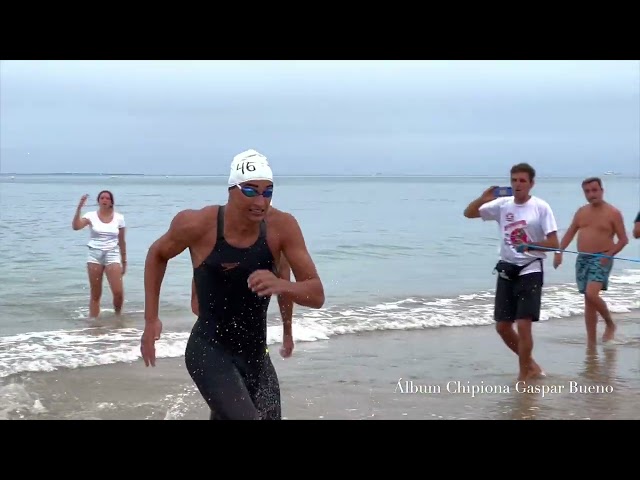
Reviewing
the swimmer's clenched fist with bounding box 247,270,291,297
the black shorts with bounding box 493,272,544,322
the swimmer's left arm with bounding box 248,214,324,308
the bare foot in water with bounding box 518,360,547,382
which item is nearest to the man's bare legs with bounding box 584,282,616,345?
the bare foot in water with bounding box 518,360,547,382

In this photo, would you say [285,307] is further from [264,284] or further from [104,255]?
[104,255]

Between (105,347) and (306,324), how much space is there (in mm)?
2580

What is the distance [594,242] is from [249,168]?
6.37 m

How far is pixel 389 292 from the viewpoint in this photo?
14117mm

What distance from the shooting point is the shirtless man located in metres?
9.65

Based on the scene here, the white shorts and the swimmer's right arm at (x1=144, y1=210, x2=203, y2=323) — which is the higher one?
the swimmer's right arm at (x1=144, y1=210, x2=203, y2=323)

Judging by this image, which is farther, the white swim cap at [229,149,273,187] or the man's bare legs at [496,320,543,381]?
→ the man's bare legs at [496,320,543,381]

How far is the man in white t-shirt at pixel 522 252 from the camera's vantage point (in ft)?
25.1

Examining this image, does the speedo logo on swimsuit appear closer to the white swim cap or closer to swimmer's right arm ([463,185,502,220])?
the white swim cap

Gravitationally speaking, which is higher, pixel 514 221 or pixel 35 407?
pixel 514 221

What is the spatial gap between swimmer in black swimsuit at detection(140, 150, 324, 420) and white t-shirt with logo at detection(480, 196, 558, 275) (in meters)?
3.63

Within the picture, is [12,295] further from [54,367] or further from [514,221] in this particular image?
[514,221]

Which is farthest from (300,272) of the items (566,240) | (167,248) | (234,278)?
(566,240)
